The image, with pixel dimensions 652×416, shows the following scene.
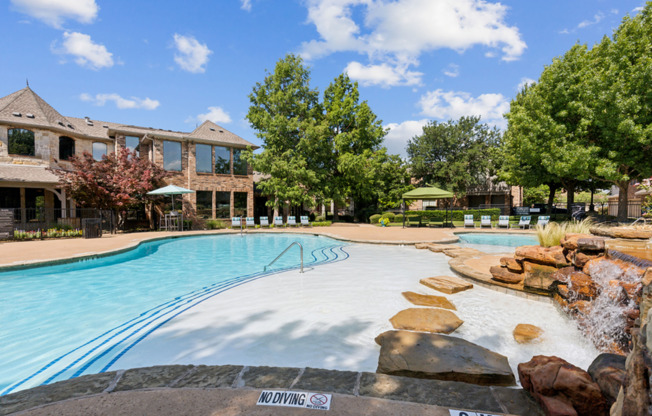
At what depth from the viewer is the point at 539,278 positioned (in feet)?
17.5

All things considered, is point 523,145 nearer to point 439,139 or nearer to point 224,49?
point 439,139

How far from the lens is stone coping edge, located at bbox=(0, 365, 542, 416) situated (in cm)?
214

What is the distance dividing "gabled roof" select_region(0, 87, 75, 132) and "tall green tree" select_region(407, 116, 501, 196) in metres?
30.2

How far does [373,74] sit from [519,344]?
78.1 ft

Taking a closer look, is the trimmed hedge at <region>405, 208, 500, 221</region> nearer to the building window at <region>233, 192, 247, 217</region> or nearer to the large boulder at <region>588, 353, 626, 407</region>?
the building window at <region>233, 192, 247, 217</region>

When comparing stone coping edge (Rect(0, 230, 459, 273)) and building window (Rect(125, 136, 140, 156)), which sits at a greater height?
building window (Rect(125, 136, 140, 156))

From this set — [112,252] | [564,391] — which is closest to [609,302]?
[564,391]

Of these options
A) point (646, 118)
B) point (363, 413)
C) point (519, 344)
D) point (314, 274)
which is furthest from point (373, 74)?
point (363, 413)

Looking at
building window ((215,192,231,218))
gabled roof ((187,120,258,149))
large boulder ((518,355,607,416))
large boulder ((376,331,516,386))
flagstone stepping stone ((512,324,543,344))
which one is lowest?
flagstone stepping stone ((512,324,543,344))

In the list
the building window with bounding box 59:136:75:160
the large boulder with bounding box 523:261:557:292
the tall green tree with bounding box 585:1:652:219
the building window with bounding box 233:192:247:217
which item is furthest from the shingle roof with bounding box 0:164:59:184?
the tall green tree with bounding box 585:1:652:219

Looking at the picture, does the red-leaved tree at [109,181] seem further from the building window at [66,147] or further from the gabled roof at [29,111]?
the gabled roof at [29,111]

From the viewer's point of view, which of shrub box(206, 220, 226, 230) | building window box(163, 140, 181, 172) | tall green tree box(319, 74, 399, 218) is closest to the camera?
building window box(163, 140, 181, 172)

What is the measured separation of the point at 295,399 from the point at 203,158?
22.4m

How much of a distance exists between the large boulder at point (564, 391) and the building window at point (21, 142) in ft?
84.9
